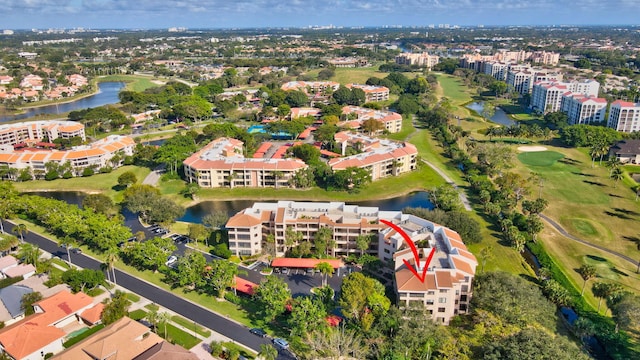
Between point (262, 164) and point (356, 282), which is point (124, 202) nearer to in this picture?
point (262, 164)

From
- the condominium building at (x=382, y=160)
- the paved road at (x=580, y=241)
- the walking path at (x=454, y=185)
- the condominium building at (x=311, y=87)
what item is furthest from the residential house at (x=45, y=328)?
the condominium building at (x=311, y=87)

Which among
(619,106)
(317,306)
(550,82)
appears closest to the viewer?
(317,306)

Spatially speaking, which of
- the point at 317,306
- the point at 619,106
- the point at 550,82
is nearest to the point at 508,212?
the point at 317,306

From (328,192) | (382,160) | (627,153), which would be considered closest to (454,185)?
(382,160)

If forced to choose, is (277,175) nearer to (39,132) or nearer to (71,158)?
(71,158)

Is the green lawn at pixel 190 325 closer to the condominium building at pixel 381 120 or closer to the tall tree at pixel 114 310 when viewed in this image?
the tall tree at pixel 114 310

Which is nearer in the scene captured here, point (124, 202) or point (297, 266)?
point (297, 266)
